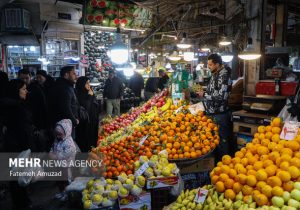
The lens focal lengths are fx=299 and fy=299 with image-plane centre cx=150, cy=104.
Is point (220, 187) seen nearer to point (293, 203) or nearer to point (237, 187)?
point (237, 187)

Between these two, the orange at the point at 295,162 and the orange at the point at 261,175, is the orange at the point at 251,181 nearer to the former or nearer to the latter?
the orange at the point at 261,175

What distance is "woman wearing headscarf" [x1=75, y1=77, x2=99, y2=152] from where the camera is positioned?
627 centimetres

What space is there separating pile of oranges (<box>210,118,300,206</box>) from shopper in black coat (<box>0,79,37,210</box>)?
293 cm

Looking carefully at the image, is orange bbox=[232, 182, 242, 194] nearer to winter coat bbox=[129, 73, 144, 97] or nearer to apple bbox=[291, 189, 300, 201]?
apple bbox=[291, 189, 300, 201]

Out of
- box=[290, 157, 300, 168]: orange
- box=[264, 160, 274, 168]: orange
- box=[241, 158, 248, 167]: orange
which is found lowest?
box=[241, 158, 248, 167]: orange

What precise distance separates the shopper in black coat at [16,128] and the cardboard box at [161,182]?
210 centimetres

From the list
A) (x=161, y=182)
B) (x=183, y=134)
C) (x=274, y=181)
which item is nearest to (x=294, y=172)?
(x=274, y=181)

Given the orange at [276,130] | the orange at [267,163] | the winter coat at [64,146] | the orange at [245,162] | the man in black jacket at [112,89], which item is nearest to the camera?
the orange at [267,163]

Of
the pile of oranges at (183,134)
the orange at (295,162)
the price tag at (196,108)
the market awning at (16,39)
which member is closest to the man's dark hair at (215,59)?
the price tag at (196,108)

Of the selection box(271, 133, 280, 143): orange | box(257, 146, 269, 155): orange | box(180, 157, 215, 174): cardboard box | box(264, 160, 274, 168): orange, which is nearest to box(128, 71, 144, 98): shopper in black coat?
box(180, 157, 215, 174): cardboard box

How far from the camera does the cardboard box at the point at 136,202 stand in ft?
12.0

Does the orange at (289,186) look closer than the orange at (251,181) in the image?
Yes

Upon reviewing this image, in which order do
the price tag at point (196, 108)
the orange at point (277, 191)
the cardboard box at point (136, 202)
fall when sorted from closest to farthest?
the orange at point (277, 191) < the cardboard box at point (136, 202) < the price tag at point (196, 108)

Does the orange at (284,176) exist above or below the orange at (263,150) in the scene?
below
